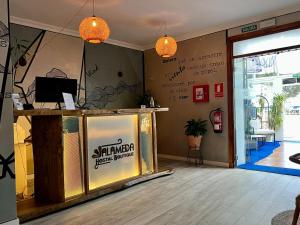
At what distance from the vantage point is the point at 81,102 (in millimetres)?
5402

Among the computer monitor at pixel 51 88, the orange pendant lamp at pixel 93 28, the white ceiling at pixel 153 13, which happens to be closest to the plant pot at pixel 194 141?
the white ceiling at pixel 153 13

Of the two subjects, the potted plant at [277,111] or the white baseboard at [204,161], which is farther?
the potted plant at [277,111]

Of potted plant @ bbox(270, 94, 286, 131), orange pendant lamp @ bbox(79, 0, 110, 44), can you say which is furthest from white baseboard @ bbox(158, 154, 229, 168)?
orange pendant lamp @ bbox(79, 0, 110, 44)

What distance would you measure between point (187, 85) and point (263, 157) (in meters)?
2.35

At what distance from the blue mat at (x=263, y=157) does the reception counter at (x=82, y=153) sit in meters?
2.20

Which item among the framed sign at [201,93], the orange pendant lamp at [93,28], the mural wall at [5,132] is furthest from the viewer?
the framed sign at [201,93]

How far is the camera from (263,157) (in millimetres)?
5777

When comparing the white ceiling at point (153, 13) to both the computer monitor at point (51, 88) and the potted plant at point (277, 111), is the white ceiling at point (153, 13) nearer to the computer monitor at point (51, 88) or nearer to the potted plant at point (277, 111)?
the computer monitor at point (51, 88)

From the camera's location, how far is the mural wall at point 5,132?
2600 mm

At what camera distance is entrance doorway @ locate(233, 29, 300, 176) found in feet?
15.7

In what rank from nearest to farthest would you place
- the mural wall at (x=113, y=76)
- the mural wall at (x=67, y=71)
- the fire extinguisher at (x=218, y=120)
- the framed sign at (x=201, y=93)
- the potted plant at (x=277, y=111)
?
Result: the mural wall at (x=67, y=71), the fire extinguisher at (x=218, y=120), the framed sign at (x=201, y=93), the mural wall at (x=113, y=76), the potted plant at (x=277, y=111)

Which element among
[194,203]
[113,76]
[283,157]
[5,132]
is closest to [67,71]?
[113,76]

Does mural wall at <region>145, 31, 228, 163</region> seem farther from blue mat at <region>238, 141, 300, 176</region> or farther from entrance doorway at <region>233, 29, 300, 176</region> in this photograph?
blue mat at <region>238, 141, 300, 176</region>

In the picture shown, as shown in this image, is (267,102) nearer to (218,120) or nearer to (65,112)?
(218,120)
